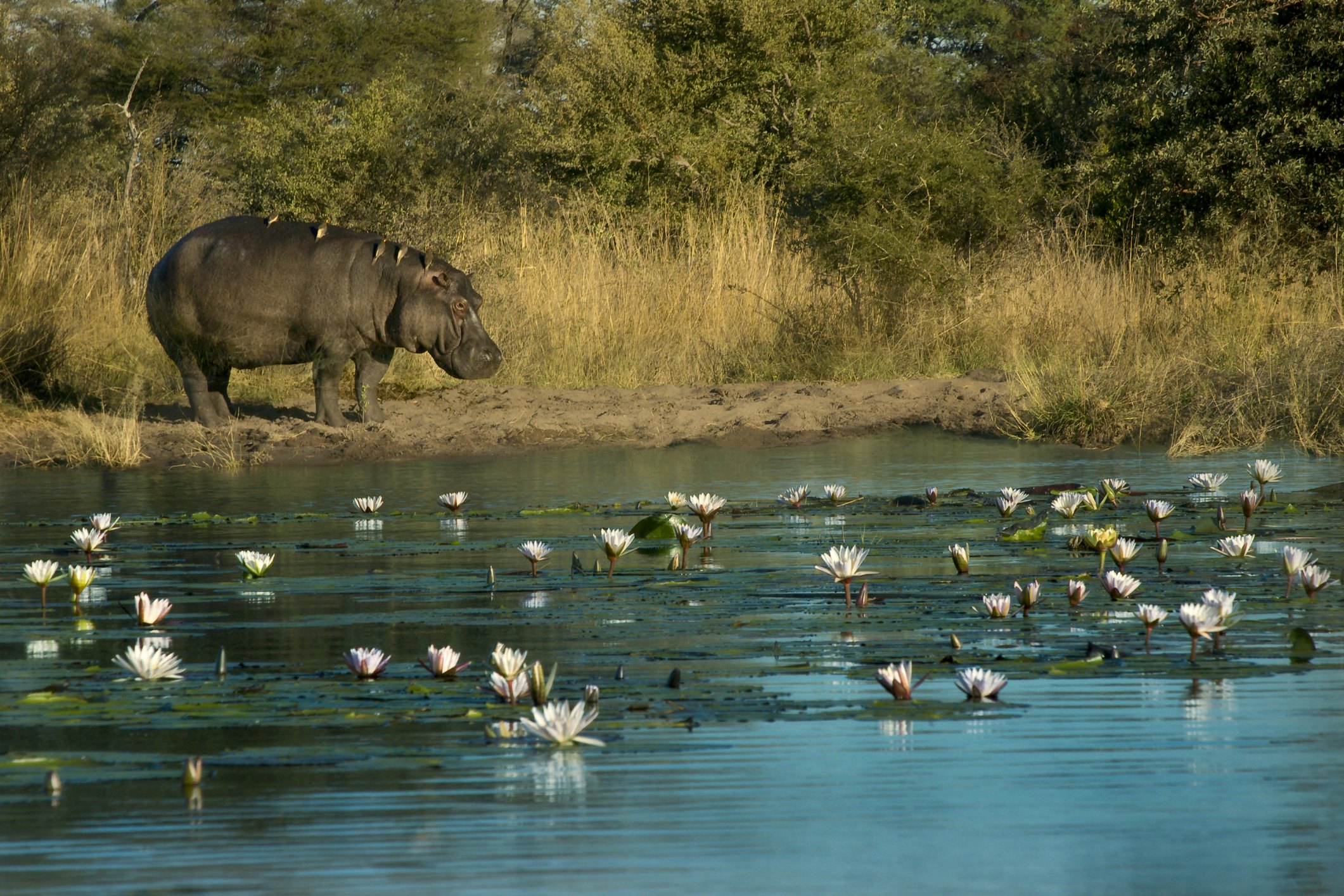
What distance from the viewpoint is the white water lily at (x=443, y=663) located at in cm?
332

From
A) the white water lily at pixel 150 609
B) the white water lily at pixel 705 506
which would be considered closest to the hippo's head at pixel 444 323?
the white water lily at pixel 705 506

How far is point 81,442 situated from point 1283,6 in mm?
9070

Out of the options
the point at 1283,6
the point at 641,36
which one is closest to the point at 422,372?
the point at 1283,6

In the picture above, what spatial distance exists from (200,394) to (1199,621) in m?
8.53

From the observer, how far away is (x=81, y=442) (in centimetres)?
1012

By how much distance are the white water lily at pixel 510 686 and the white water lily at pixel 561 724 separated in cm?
23

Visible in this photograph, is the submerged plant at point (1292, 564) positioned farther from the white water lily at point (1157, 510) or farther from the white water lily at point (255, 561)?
the white water lily at point (255, 561)

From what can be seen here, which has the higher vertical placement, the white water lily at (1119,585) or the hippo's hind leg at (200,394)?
the hippo's hind leg at (200,394)

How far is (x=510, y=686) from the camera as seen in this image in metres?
3.02

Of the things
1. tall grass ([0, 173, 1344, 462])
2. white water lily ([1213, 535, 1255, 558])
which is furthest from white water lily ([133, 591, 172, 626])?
tall grass ([0, 173, 1344, 462])

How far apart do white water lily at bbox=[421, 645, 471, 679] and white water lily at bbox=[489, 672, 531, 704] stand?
10.0 inches

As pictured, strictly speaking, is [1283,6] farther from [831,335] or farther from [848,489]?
[848,489]

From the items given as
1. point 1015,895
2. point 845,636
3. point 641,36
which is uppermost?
point 641,36

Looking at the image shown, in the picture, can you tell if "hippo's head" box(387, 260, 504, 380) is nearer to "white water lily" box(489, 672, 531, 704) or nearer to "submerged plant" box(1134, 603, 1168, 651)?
"submerged plant" box(1134, 603, 1168, 651)
